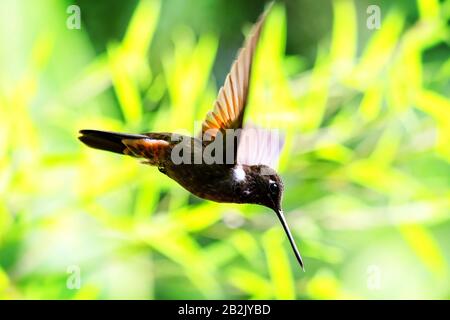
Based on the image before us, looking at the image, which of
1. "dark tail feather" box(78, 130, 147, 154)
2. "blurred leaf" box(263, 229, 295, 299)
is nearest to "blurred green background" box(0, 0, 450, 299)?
"blurred leaf" box(263, 229, 295, 299)

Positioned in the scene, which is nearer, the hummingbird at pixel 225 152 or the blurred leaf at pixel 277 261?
the hummingbird at pixel 225 152

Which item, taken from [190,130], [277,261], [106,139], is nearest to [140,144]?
[106,139]

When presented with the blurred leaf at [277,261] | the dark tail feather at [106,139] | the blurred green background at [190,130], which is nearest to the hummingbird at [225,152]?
the dark tail feather at [106,139]

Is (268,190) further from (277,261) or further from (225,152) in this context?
(277,261)

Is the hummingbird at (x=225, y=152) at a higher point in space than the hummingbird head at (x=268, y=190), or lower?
higher

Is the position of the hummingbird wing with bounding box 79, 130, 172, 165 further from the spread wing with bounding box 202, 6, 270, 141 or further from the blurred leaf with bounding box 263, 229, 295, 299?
the blurred leaf with bounding box 263, 229, 295, 299

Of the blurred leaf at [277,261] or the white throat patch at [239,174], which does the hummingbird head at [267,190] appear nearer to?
the white throat patch at [239,174]
